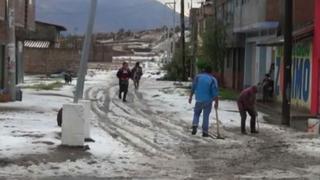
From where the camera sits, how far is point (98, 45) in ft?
425

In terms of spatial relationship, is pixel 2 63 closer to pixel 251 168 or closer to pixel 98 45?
pixel 251 168

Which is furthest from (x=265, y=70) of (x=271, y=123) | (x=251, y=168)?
(x=251, y=168)

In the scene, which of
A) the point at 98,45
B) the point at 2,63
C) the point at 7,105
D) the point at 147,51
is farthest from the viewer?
the point at 147,51

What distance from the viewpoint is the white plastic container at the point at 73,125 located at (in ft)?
44.1

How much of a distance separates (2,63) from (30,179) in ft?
75.7

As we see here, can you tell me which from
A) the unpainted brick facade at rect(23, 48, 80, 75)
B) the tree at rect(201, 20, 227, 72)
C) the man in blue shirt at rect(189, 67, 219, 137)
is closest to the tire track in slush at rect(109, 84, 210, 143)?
the man in blue shirt at rect(189, 67, 219, 137)

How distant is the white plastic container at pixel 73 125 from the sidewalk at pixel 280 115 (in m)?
7.92

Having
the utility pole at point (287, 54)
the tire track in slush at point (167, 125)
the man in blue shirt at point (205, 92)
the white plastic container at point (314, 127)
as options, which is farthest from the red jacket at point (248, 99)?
the utility pole at point (287, 54)

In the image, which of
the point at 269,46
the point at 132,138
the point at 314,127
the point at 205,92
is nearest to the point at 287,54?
the point at 314,127

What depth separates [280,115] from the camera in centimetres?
2539

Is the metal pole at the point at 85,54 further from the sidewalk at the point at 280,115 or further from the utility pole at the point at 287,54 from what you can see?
the utility pole at the point at 287,54

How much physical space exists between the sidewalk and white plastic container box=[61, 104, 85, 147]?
312 inches

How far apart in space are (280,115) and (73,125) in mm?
13228

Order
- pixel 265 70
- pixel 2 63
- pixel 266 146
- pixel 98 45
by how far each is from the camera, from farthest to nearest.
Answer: pixel 98 45 → pixel 265 70 → pixel 2 63 → pixel 266 146
